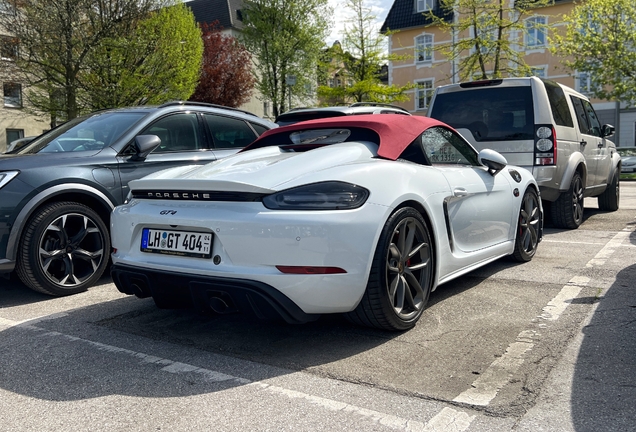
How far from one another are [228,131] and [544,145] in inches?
144

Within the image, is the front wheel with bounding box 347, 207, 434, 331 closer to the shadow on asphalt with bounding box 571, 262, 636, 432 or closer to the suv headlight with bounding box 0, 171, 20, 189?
the shadow on asphalt with bounding box 571, 262, 636, 432

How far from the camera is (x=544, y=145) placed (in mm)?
7469

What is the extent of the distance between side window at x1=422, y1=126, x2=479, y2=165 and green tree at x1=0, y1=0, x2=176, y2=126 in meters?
Result: 17.5

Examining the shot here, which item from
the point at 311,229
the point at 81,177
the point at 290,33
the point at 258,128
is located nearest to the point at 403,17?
the point at 290,33

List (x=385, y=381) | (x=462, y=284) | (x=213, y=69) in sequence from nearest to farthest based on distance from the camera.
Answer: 1. (x=385, y=381)
2. (x=462, y=284)
3. (x=213, y=69)

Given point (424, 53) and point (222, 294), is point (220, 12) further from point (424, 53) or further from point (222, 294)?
point (222, 294)

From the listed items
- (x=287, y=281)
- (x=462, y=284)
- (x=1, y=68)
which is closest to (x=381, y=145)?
(x=287, y=281)

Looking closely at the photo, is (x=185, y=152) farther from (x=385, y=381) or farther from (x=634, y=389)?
(x=634, y=389)

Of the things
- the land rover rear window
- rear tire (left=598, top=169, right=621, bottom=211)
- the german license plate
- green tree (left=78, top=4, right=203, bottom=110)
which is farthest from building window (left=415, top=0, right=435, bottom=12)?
the german license plate

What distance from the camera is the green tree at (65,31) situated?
63.9ft

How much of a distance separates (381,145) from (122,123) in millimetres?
2959

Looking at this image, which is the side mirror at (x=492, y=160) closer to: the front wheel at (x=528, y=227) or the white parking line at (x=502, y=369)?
the front wheel at (x=528, y=227)

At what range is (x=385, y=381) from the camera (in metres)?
3.05

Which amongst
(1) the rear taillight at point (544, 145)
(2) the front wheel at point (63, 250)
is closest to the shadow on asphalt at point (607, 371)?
(1) the rear taillight at point (544, 145)
